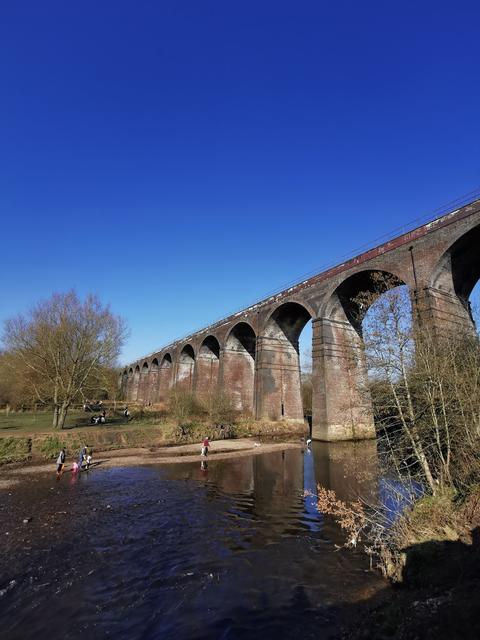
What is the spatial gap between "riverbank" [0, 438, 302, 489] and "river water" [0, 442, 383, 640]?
129 inches

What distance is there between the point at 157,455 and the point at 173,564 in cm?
1507

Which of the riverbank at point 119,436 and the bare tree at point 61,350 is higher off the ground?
the bare tree at point 61,350

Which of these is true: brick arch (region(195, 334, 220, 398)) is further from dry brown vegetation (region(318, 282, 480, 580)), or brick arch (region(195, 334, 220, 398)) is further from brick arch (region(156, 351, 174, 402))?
dry brown vegetation (region(318, 282, 480, 580))

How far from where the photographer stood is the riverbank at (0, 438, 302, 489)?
17.8m

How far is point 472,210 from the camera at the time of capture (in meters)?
18.7

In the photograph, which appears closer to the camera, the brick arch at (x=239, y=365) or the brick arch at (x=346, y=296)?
the brick arch at (x=346, y=296)

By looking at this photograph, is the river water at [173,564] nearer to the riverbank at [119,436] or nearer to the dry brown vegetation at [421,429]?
the dry brown vegetation at [421,429]

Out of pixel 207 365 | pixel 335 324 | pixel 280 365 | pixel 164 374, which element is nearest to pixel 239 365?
pixel 280 365

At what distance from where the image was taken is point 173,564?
8.23 metres

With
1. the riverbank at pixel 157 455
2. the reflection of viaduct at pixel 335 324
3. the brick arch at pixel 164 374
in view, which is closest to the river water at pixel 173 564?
the riverbank at pixel 157 455

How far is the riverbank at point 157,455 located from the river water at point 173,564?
3.27m

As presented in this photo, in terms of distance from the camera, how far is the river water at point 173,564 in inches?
239

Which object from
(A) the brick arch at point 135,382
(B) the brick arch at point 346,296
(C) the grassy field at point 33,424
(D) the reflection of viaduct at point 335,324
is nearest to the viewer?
(D) the reflection of viaduct at point 335,324

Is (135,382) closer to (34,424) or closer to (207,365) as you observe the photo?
(207,365)
